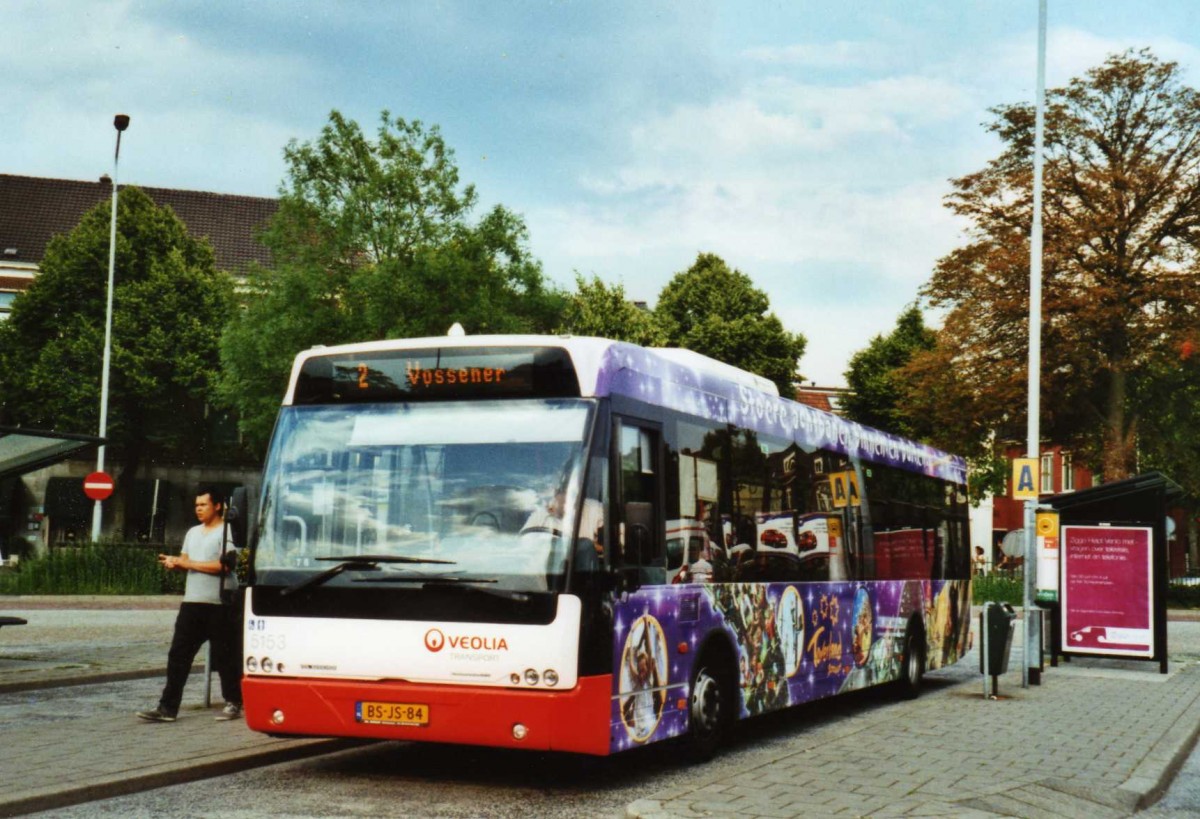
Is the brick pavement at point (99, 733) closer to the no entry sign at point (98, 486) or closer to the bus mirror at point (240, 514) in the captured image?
the bus mirror at point (240, 514)

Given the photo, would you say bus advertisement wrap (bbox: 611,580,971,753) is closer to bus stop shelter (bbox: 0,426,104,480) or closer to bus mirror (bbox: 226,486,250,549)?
bus mirror (bbox: 226,486,250,549)

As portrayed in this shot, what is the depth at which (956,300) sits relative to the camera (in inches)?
1617

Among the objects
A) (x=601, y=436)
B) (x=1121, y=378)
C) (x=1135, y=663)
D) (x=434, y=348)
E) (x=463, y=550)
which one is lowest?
(x=1135, y=663)

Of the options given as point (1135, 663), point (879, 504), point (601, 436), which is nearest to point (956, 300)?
point (1135, 663)

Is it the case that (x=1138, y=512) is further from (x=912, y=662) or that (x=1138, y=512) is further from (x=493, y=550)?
(x=493, y=550)

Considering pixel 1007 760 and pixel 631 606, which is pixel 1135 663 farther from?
pixel 631 606

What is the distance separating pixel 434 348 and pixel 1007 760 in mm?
4791

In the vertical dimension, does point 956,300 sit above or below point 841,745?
above

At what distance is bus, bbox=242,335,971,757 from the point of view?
815cm

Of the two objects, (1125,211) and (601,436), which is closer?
(601,436)

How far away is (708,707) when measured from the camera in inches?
389

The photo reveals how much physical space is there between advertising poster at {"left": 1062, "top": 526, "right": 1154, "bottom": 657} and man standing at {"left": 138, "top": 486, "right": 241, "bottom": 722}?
40.3 ft

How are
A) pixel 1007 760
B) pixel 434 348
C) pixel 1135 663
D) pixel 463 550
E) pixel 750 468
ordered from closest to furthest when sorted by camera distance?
1. pixel 463 550
2. pixel 434 348
3. pixel 1007 760
4. pixel 750 468
5. pixel 1135 663

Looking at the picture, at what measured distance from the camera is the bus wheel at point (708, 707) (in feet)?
31.7
